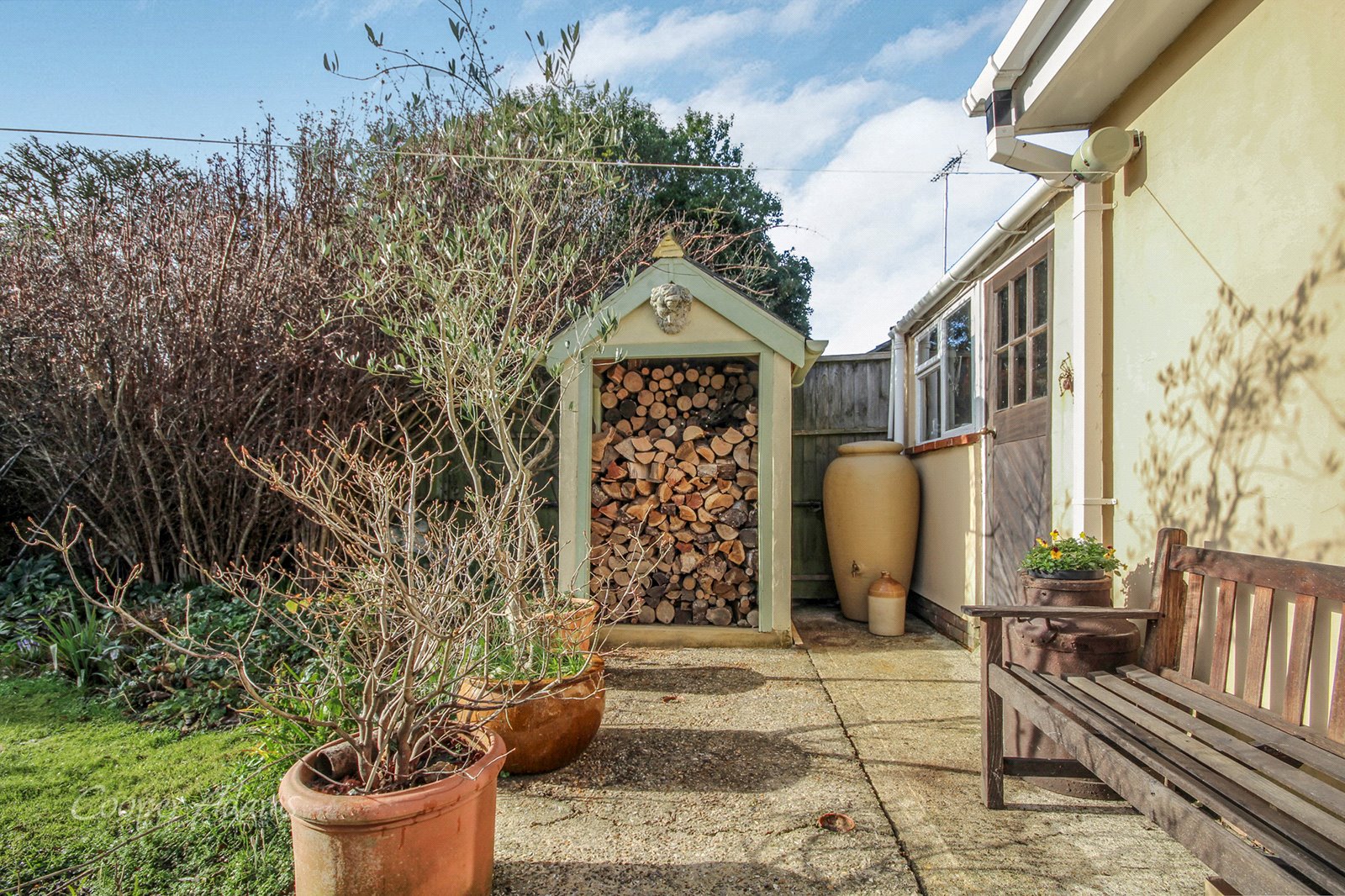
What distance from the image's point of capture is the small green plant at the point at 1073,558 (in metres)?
2.81

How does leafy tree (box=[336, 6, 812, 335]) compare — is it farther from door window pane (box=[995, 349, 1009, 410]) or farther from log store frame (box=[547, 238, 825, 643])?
door window pane (box=[995, 349, 1009, 410])

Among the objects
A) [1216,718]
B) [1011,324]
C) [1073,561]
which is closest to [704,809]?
[1216,718]

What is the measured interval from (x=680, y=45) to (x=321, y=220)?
279 cm

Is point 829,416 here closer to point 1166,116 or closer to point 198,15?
point 1166,116

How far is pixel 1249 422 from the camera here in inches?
92.1

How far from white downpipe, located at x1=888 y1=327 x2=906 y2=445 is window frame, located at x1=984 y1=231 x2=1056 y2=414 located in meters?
1.67

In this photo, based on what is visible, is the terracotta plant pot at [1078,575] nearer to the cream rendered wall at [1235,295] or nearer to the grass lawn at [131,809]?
the cream rendered wall at [1235,295]

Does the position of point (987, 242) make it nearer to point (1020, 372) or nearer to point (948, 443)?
point (1020, 372)

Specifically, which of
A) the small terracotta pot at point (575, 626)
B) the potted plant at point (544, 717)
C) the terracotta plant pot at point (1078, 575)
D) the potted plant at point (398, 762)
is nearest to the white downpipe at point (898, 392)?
the terracotta plant pot at point (1078, 575)

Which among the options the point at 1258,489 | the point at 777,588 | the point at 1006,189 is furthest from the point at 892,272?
the point at 1258,489

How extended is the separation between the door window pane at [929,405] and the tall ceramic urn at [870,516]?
337 mm

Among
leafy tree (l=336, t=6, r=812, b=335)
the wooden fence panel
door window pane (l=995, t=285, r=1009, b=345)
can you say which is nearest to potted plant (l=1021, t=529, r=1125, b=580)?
door window pane (l=995, t=285, r=1009, b=345)

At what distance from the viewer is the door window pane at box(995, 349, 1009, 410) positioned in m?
4.31

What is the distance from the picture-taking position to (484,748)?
2049 mm
